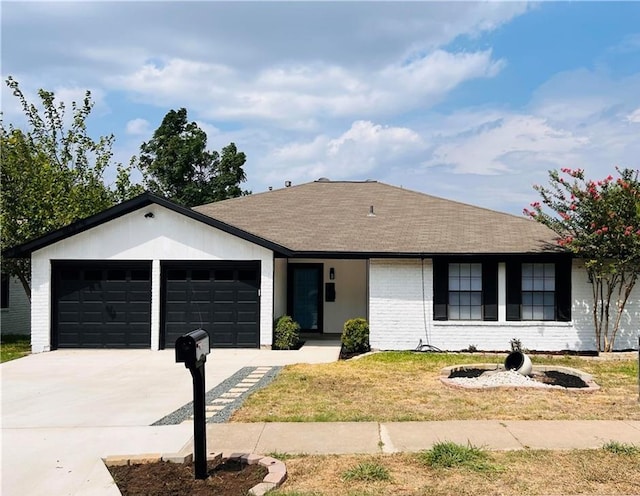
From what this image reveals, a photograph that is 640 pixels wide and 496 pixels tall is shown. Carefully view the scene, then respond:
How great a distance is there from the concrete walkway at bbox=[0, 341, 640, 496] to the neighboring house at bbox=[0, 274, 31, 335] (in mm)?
12273

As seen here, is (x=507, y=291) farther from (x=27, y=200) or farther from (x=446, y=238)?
(x=27, y=200)

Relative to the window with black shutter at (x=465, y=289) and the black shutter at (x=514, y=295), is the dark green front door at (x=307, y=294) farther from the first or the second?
the black shutter at (x=514, y=295)

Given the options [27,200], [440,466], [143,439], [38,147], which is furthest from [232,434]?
[38,147]

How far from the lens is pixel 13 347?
1725 centimetres

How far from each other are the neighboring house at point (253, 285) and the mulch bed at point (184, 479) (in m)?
9.56

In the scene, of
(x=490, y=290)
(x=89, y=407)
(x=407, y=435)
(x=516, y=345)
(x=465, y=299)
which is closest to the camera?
(x=407, y=435)

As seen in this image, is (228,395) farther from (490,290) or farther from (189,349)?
(490,290)

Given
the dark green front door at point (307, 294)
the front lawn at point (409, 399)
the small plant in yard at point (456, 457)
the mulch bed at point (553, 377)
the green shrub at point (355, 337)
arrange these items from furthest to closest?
1. the dark green front door at point (307, 294)
2. the green shrub at point (355, 337)
3. the mulch bed at point (553, 377)
4. the front lawn at point (409, 399)
5. the small plant in yard at point (456, 457)

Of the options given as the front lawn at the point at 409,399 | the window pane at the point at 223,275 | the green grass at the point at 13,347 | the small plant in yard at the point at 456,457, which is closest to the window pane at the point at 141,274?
the window pane at the point at 223,275

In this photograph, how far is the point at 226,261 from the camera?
1577cm

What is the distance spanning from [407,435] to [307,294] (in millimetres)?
12052

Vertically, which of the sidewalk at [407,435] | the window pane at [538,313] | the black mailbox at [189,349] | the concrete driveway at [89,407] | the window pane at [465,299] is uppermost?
the black mailbox at [189,349]

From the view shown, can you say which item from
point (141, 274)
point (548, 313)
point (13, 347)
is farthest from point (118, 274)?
point (548, 313)

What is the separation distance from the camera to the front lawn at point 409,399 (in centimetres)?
824
